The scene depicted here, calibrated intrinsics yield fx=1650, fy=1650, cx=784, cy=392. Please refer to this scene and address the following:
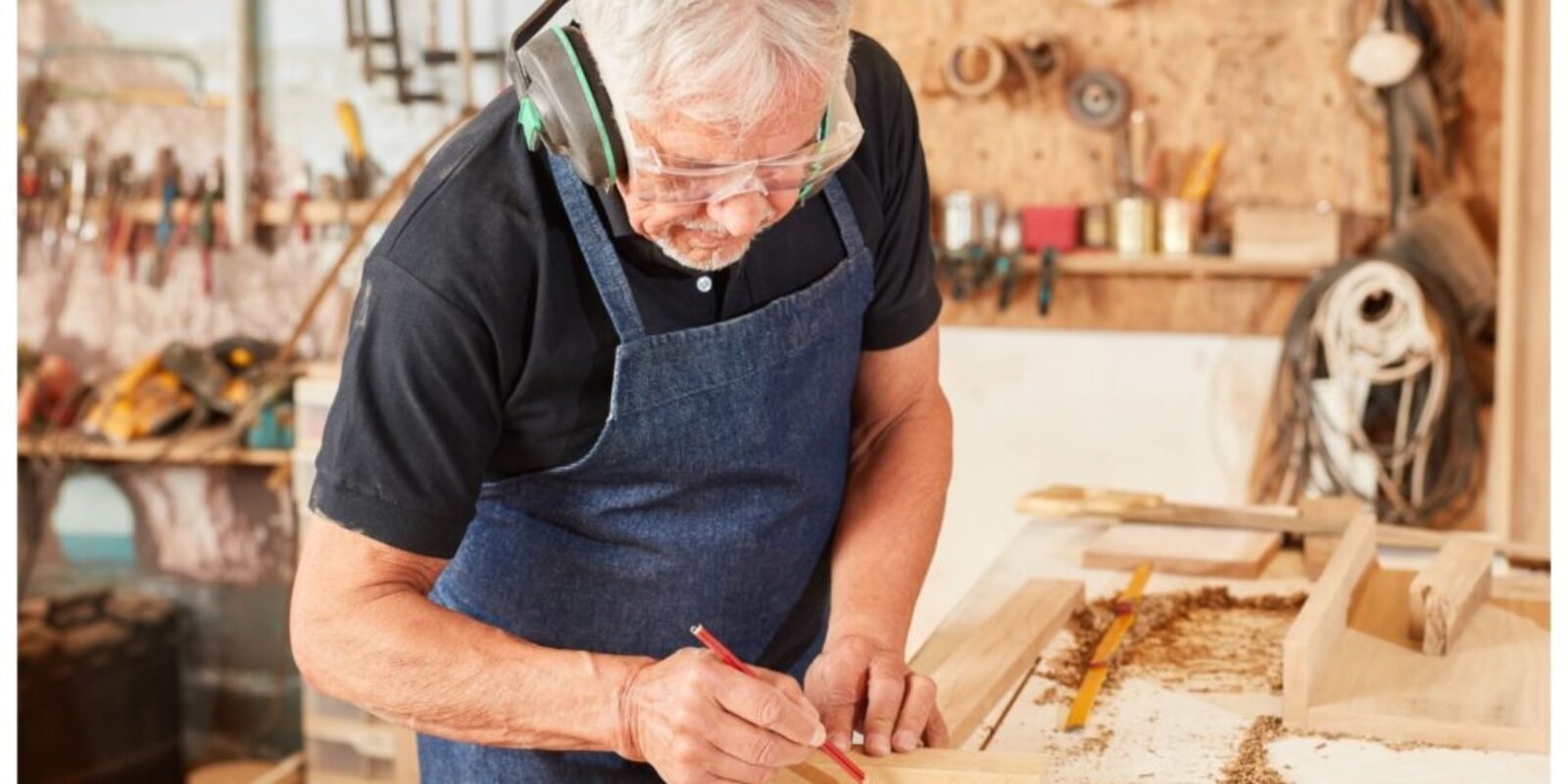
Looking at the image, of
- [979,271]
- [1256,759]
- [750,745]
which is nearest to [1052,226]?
[979,271]

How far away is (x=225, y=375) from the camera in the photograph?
4906 millimetres

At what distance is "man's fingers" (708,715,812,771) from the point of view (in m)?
1.58

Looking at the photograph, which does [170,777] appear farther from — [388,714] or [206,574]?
[388,714]

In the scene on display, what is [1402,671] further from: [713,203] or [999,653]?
[713,203]

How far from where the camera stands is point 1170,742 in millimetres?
1878

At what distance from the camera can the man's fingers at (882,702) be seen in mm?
1739

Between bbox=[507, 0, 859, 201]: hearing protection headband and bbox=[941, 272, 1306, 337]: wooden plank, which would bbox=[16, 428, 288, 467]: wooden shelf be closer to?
bbox=[941, 272, 1306, 337]: wooden plank

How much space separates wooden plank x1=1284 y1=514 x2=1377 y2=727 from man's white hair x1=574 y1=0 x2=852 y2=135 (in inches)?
34.6

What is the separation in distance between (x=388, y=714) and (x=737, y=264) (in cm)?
63

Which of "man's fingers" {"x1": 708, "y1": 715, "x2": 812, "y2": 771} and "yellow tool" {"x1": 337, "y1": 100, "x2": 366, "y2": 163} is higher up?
"yellow tool" {"x1": 337, "y1": 100, "x2": 366, "y2": 163}

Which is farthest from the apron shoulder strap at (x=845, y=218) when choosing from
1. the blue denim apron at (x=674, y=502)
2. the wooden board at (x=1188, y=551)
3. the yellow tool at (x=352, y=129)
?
the yellow tool at (x=352, y=129)

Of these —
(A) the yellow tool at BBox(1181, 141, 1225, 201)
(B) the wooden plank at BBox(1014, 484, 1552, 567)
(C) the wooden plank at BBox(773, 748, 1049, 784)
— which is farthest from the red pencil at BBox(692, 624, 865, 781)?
(A) the yellow tool at BBox(1181, 141, 1225, 201)

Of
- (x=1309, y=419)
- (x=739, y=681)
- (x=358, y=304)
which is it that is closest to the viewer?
(x=739, y=681)

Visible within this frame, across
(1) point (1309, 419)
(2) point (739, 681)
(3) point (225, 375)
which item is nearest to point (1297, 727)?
(2) point (739, 681)
